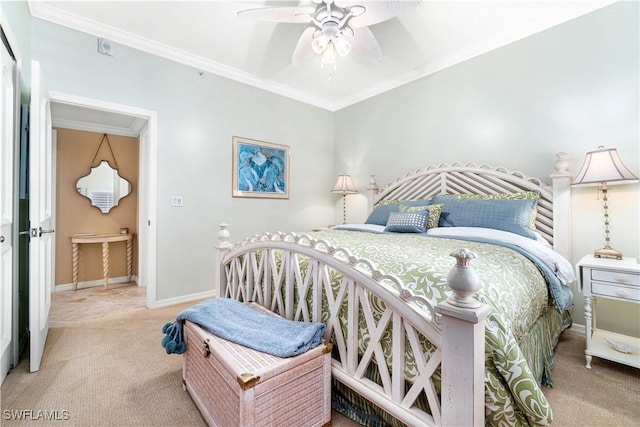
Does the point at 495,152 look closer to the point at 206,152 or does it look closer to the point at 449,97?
the point at 449,97

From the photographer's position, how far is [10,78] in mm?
1752

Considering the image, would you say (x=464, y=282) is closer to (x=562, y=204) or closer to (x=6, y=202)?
(x=562, y=204)

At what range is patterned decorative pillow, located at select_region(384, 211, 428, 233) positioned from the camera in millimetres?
2357

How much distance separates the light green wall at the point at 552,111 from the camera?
212 centimetres

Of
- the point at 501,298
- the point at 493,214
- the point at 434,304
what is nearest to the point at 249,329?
the point at 434,304

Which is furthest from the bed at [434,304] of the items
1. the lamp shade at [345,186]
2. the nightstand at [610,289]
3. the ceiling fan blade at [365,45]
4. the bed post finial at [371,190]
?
the lamp shade at [345,186]

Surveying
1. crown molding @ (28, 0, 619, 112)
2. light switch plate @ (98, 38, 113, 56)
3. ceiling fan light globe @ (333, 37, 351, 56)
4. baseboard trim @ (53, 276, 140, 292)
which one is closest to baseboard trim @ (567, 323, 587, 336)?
crown molding @ (28, 0, 619, 112)

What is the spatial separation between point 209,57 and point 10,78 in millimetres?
1781

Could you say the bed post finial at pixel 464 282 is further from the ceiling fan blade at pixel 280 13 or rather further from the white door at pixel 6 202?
the white door at pixel 6 202

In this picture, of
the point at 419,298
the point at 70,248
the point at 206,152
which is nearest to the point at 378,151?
the point at 206,152

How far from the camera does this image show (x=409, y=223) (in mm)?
2387

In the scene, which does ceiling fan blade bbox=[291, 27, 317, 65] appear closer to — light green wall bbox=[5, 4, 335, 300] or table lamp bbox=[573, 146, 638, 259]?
light green wall bbox=[5, 4, 335, 300]

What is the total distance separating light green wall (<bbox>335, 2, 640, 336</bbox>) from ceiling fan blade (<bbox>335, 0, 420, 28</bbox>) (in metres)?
1.42

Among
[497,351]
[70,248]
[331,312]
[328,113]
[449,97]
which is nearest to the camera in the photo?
[497,351]
